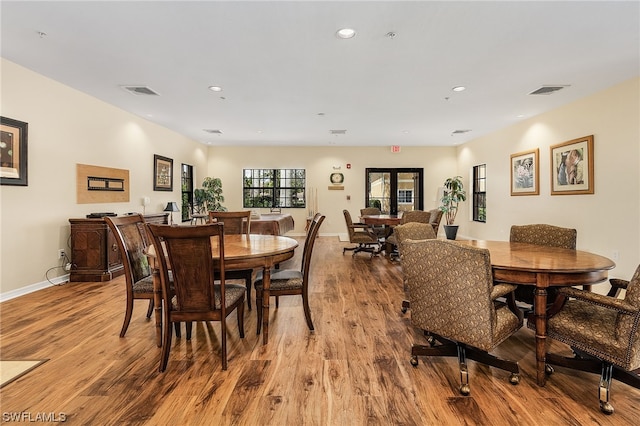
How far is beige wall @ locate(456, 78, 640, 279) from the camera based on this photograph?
4184 millimetres

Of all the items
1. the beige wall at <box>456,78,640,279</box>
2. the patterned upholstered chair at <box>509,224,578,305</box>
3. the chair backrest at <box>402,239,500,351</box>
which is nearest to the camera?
the chair backrest at <box>402,239,500,351</box>

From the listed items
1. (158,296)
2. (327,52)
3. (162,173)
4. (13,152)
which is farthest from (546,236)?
(162,173)

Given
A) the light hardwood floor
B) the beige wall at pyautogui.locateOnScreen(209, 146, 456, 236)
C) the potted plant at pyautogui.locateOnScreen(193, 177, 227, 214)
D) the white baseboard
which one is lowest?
the light hardwood floor

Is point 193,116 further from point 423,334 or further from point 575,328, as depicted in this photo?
point 575,328

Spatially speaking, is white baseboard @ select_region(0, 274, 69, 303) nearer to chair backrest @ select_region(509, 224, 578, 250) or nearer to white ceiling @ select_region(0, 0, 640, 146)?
white ceiling @ select_region(0, 0, 640, 146)

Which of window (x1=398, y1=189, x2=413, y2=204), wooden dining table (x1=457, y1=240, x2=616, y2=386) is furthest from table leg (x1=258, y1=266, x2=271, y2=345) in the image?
window (x1=398, y1=189, x2=413, y2=204)

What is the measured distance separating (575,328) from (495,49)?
9.14 feet

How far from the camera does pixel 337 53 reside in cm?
339

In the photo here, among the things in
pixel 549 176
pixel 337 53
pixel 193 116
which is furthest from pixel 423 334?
pixel 193 116

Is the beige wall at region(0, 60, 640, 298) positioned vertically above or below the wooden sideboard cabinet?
above

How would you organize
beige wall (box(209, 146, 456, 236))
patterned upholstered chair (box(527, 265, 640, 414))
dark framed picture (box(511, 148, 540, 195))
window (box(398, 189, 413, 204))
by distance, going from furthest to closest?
window (box(398, 189, 413, 204)) → beige wall (box(209, 146, 456, 236)) → dark framed picture (box(511, 148, 540, 195)) → patterned upholstered chair (box(527, 265, 640, 414))

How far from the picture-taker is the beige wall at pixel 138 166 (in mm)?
3834

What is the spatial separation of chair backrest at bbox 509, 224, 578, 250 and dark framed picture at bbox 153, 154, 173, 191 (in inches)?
255

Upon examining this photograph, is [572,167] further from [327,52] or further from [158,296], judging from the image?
[158,296]
